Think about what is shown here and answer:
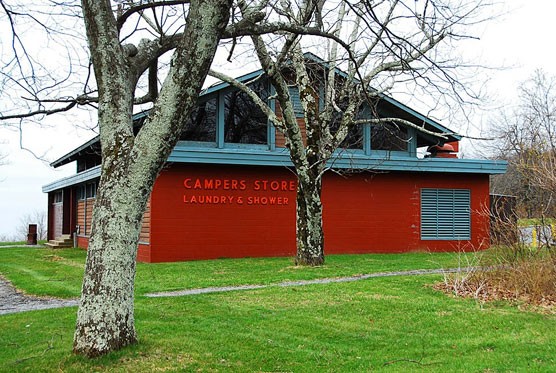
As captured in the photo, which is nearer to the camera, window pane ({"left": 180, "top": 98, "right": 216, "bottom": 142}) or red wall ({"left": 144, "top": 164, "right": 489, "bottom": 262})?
red wall ({"left": 144, "top": 164, "right": 489, "bottom": 262})

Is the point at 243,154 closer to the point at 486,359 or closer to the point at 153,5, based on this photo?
the point at 153,5

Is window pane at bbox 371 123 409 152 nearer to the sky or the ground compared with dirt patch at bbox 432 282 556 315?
nearer to the sky

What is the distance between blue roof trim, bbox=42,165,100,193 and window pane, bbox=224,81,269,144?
472 centimetres

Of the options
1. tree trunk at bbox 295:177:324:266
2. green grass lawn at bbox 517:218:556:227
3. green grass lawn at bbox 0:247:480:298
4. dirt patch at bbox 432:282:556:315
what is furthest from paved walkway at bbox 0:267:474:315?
tree trunk at bbox 295:177:324:266

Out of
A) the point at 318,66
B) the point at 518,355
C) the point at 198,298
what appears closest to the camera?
the point at 518,355

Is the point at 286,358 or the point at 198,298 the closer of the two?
the point at 286,358

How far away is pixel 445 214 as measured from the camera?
20.9 metres

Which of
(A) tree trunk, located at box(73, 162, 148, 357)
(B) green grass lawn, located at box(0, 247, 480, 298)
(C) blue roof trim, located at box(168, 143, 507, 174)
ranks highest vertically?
(C) blue roof trim, located at box(168, 143, 507, 174)

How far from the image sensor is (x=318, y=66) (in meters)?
15.4

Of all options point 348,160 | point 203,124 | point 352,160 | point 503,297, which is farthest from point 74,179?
point 503,297

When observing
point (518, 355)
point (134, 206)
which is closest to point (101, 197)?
point (134, 206)

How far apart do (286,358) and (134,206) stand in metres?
2.45

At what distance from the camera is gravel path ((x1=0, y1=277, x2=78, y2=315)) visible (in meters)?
9.77

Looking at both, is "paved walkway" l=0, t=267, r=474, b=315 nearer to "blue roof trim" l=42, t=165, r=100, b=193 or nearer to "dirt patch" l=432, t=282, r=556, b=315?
"dirt patch" l=432, t=282, r=556, b=315
